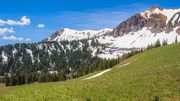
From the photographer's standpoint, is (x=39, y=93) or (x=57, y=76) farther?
(x=57, y=76)

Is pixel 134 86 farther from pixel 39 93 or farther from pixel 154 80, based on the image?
pixel 39 93

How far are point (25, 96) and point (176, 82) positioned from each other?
79.5 feet

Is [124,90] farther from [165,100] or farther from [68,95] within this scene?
[68,95]

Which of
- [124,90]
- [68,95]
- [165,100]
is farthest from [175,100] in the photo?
[68,95]

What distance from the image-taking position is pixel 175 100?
3878 cm

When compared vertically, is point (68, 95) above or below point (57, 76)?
above

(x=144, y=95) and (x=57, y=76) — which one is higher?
(x=144, y=95)

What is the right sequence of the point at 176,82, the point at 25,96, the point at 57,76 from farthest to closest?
the point at 57,76 < the point at 176,82 < the point at 25,96

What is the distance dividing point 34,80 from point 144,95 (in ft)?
543

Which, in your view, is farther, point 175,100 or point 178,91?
point 178,91

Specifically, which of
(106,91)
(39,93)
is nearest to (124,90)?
(106,91)

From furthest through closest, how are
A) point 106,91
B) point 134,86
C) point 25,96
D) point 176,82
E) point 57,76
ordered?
point 57,76 → point 176,82 → point 134,86 → point 106,91 → point 25,96

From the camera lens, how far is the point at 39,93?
38562 mm

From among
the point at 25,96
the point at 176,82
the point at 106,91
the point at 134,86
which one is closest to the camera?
the point at 25,96
